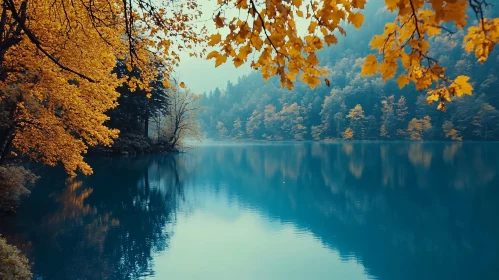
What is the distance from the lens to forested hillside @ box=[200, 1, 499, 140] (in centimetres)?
5853

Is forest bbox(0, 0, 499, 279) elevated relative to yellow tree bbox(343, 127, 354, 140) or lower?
lower

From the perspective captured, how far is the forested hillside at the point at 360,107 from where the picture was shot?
58531 mm

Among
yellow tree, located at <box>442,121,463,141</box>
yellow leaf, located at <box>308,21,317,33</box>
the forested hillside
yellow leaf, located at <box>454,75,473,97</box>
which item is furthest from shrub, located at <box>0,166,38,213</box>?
yellow tree, located at <box>442,121,463,141</box>

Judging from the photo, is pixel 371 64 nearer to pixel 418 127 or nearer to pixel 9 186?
pixel 9 186

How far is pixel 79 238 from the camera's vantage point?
10664mm

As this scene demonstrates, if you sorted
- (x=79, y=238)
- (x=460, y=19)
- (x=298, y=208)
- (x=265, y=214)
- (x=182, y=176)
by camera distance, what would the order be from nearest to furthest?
(x=460, y=19) < (x=79, y=238) < (x=265, y=214) < (x=298, y=208) < (x=182, y=176)

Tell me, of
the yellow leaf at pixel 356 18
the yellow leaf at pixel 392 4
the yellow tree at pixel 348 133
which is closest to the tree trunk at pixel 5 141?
the yellow leaf at pixel 356 18

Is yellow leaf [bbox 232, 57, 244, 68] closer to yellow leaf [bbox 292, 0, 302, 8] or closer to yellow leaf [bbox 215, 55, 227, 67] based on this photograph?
yellow leaf [bbox 215, 55, 227, 67]

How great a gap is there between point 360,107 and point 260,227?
59.1 meters

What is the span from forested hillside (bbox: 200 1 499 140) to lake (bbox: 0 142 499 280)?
107 feet

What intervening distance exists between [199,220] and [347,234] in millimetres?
5642

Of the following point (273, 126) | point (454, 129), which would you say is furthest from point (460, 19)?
point (273, 126)

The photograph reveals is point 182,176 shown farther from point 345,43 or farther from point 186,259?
point 345,43

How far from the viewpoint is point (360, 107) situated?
67875 mm
